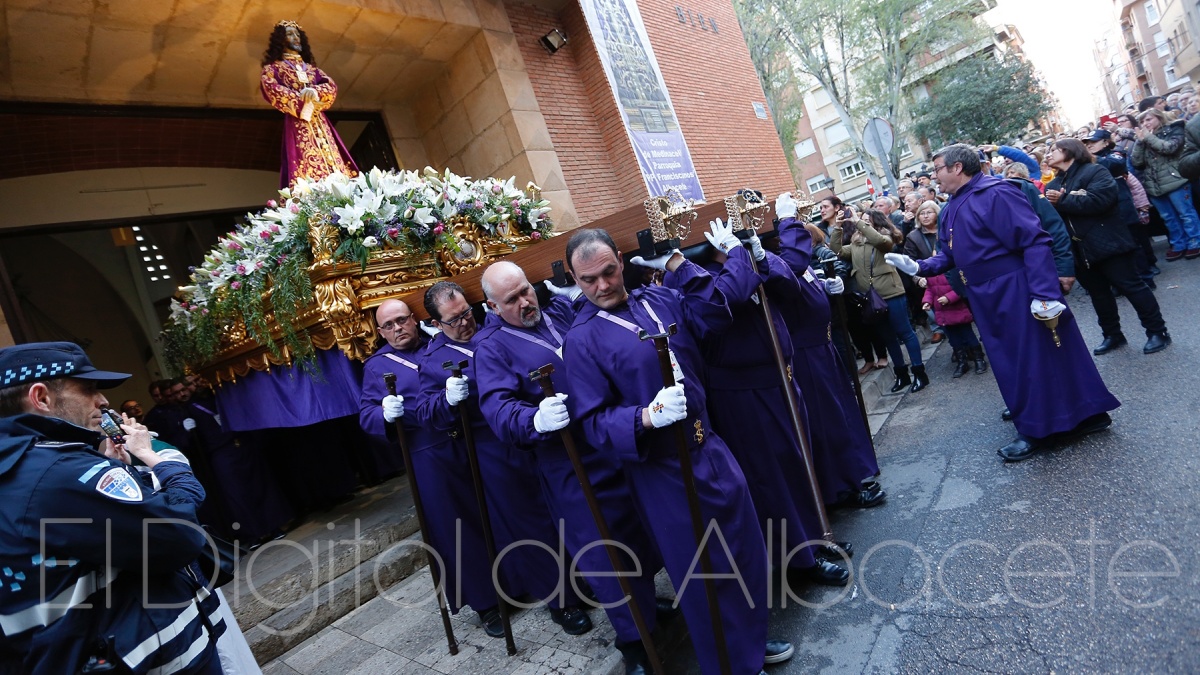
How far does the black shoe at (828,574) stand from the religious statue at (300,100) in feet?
18.1

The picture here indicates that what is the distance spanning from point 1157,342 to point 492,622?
5639mm

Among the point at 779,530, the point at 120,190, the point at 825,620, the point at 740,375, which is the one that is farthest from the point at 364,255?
the point at 120,190

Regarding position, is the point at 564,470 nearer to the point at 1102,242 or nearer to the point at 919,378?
the point at 919,378

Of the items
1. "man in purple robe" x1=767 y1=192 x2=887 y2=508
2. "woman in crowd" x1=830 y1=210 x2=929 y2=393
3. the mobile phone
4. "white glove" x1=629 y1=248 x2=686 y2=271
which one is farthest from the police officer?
"woman in crowd" x1=830 y1=210 x2=929 y2=393

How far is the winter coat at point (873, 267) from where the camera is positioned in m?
6.59

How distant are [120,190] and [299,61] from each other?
3.45m

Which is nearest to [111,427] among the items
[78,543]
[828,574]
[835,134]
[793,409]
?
[78,543]

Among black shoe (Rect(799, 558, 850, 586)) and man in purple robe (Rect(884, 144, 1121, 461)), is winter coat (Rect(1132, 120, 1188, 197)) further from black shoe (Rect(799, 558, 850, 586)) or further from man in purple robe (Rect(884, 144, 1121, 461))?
black shoe (Rect(799, 558, 850, 586))

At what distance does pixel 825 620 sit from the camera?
3.12 m

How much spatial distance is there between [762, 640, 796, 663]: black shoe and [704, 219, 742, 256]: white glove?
184 centimetres

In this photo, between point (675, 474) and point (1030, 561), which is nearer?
point (675, 474)

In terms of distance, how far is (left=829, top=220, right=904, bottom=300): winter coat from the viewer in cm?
659

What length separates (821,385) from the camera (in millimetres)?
4176

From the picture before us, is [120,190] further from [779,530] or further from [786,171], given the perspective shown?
[786,171]
